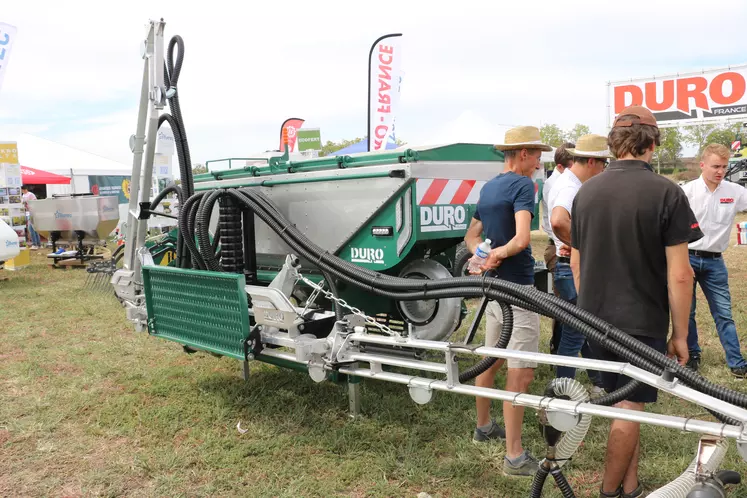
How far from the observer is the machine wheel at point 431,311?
12.1 ft

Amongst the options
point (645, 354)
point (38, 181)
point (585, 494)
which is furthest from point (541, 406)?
point (38, 181)

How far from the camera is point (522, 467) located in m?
3.14

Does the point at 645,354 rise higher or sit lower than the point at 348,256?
lower

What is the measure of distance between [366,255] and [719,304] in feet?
9.10

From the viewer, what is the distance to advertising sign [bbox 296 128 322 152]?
16.2ft

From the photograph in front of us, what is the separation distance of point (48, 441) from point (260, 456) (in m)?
1.41

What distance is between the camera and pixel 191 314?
12.6 ft

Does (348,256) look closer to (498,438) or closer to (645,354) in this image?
(498,438)

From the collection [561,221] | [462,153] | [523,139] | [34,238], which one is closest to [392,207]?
[462,153]

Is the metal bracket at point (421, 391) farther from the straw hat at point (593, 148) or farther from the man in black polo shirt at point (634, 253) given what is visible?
the straw hat at point (593, 148)

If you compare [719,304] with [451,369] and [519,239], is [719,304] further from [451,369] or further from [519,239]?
[451,369]

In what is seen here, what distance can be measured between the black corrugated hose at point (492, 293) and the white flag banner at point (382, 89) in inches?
331

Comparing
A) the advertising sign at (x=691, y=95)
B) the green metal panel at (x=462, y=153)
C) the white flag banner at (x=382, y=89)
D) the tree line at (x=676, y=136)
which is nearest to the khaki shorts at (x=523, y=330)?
the green metal panel at (x=462, y=153)

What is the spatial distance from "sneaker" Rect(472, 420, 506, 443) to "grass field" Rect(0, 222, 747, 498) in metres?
0.06
